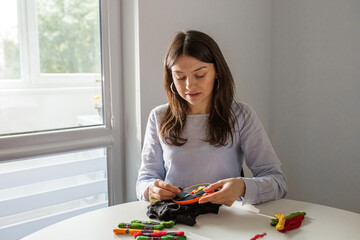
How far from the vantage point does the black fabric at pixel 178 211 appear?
109 centimetres

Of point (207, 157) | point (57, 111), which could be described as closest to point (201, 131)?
point (207, 157)

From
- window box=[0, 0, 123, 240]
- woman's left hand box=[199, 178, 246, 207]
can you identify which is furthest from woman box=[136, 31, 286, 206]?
window box=[0, 0, 123, 240]

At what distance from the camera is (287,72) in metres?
2.22

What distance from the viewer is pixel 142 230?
3.39 ft

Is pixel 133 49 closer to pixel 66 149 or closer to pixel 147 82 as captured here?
pixel 147 82

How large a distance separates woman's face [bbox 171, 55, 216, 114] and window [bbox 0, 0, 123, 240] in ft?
1.95

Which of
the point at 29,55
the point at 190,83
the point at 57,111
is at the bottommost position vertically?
the point at 57,111

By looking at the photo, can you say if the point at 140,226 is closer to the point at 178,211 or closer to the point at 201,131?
the point at 178,211

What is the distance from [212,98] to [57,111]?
0.77m

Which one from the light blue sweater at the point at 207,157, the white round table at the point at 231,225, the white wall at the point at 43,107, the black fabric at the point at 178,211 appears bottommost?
the white round table at the point at 231,225

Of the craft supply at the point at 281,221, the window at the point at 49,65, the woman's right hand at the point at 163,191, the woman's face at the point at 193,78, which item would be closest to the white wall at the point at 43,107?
the window at the point at 49,65

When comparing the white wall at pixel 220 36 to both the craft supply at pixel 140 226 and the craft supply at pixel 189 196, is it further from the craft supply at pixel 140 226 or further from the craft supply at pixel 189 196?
the craft supply at pixel 140 226

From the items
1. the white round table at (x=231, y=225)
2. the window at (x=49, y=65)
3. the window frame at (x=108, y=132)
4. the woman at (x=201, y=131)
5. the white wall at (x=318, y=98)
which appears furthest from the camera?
the white wall at (x=318, y=98)

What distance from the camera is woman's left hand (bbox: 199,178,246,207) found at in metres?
1.12
